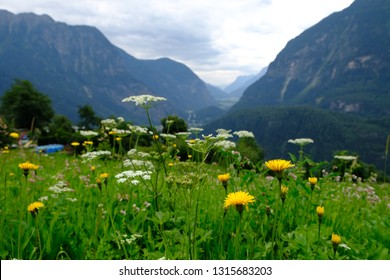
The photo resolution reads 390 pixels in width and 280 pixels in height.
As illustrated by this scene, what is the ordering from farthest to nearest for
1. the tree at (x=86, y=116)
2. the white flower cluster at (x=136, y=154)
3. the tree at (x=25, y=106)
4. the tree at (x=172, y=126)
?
the tree at (x=86, y=116) < the tree at (x=25, y=106) < the tree at (x=172, y=126) < the white flower cluster at (x=136, y=154)

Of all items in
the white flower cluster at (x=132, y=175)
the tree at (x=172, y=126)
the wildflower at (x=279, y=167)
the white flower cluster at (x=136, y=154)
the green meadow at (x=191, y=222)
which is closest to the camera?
the wildflower at (x=279, y=167)

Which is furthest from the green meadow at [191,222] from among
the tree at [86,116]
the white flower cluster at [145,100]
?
the tree at [86,116]

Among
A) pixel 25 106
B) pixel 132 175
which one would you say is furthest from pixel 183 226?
pixel 25 106

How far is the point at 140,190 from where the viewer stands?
Answer: 18.1 feet

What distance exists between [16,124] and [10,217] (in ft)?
261

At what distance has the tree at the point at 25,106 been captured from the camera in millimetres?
73438

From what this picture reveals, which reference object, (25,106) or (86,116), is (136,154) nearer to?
(25,106)

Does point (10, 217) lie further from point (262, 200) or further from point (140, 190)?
point (262, 200)

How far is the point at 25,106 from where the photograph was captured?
7412 centimetres

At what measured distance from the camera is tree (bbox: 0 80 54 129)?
73.4 meters

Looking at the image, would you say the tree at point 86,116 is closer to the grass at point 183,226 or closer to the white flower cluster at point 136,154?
the grass at point 183,226

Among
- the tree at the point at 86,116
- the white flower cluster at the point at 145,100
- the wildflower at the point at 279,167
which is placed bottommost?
the tree at the point at 86,116
